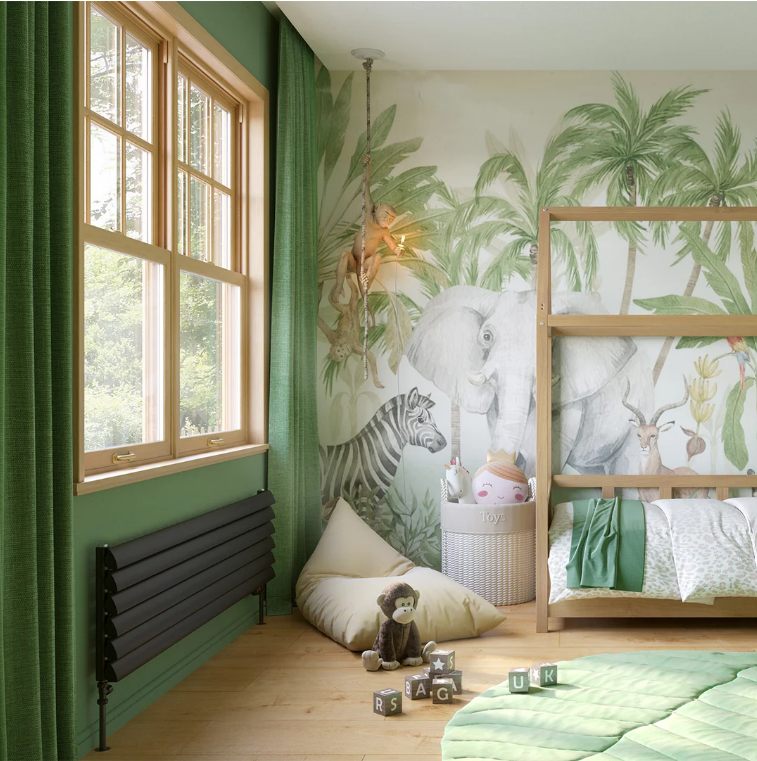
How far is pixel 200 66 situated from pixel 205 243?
24.7 inches

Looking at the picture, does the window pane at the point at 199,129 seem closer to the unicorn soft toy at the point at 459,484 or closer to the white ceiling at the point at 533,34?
the white ceiling at the point at 533,34

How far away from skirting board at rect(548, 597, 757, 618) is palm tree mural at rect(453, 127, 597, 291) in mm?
1487

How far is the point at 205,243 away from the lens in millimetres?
3039

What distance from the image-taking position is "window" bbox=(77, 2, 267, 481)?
88.6 inches

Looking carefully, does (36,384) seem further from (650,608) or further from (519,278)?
(519,278)

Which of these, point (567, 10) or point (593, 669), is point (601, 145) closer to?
point (567, 10)

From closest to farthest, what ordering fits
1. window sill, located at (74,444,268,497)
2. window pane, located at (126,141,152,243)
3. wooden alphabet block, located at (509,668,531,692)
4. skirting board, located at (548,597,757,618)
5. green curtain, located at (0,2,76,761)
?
green curtain, located at (0,2,76,761), window sill, located at (74,444,268,497), wooden alphabet block, located at (509,668,531,692), window pane, located at (126,141,152,243), skirting board, located at (548,597,757,618)

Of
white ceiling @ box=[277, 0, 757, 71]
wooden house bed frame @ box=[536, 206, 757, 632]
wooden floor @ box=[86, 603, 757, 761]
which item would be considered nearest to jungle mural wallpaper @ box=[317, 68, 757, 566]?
white ceiling @ box=[277, 0, 757, 71]

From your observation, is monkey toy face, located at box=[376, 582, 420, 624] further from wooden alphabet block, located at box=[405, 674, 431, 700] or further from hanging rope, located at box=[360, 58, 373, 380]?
hanging rope, located at box=[360, 58, 373, 380]

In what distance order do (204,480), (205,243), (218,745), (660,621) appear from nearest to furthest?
(218,745) → (204,480) → (205,243) → (660,621)

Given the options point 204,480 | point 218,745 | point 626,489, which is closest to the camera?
point 218,745

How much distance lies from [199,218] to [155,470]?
1.04 metres

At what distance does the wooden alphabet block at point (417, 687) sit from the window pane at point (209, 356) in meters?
1.14

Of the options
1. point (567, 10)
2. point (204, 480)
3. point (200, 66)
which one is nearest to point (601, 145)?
point (567, 10)
